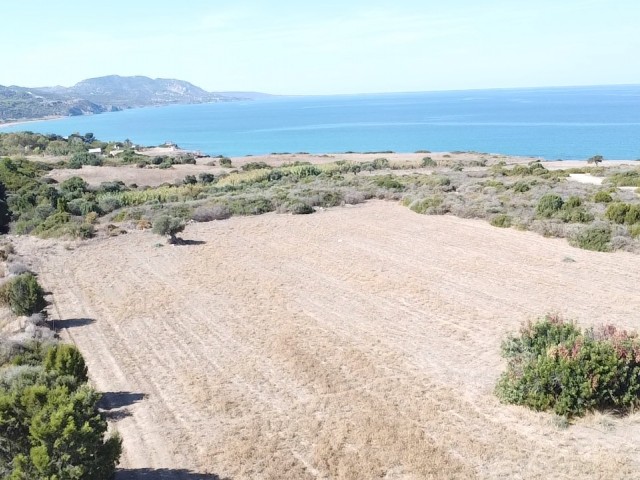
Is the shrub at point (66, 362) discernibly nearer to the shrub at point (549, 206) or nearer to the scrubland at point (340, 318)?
the scrubland at point (340, 318)

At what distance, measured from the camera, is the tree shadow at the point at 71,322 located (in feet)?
46.9

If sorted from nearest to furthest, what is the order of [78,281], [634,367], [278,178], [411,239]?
[634,367]
[78,281]
[411,239]
[278,178]

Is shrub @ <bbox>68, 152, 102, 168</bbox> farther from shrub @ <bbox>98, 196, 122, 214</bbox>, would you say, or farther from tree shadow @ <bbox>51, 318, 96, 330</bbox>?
tree shadow @ <bbox>51, 318, 96, 330</bbox>

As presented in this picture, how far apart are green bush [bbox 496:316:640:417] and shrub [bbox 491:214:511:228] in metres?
14.7

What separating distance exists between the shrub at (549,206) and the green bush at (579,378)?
50.7ft

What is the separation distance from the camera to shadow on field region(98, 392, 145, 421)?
970 centimetres

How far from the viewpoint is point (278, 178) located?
4750 centimetres

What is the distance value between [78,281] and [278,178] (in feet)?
98.8

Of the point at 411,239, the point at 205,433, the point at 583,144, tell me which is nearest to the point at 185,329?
the point at 205,433

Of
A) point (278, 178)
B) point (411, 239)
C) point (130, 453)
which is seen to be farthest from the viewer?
point (278, 178)

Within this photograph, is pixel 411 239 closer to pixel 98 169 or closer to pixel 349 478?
pixel 349 478

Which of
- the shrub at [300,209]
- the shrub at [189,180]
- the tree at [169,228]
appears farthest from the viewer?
the shrub at [189,180]

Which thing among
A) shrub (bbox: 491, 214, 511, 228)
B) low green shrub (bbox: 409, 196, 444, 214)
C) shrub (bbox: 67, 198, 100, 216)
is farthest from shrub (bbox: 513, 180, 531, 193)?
shrub (bbox: 67, 198, 100, 216)

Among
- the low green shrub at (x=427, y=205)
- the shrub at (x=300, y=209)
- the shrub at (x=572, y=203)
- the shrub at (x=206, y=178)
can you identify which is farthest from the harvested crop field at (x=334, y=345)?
the shrub at (x=206, y=178)
